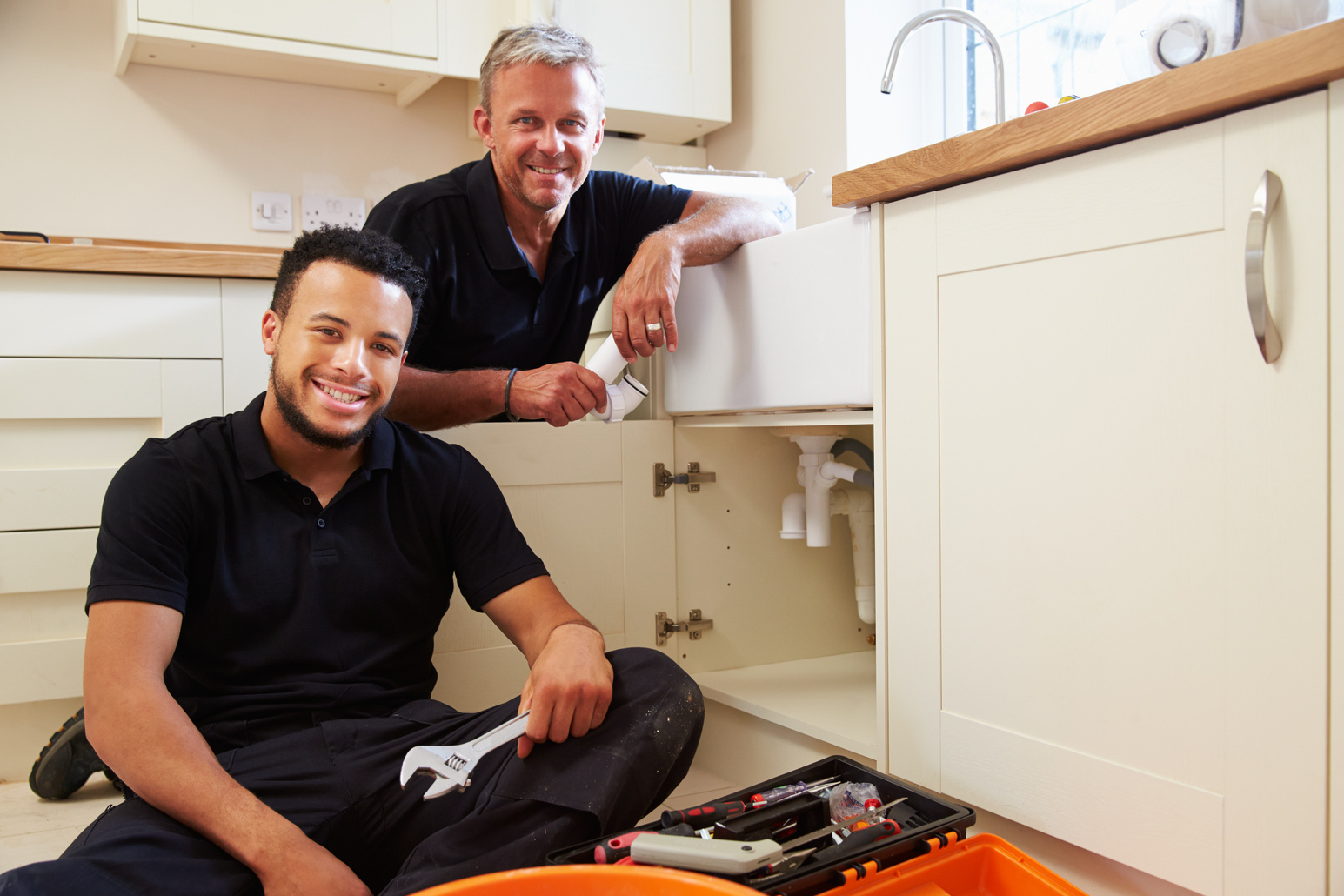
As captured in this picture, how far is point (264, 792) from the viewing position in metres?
0.89

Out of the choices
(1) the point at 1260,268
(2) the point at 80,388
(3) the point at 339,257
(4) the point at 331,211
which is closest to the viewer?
(1) the point at 1260,268

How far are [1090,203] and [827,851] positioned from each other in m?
0.60

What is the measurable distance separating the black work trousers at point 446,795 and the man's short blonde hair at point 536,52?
922 millimetres

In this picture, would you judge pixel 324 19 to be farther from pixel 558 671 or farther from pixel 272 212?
pixel 558 671

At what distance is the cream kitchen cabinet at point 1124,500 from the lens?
0.68 m

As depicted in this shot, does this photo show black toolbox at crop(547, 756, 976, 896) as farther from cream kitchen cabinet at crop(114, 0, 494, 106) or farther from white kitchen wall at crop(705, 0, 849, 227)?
cream kitchen cabinet at crop(114, 0, 494, 106)

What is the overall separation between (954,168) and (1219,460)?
367 mm

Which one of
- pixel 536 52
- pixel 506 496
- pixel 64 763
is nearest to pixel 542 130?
pixel 536 52

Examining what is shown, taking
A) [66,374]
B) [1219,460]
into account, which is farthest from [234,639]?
[1219,460]

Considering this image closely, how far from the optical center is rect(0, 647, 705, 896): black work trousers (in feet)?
2.73

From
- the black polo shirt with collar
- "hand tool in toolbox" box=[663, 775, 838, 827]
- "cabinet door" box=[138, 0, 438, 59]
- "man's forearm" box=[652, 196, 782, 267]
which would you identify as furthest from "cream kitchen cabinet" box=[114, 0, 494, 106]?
"hand tool in toolbox" box=[663, 775, 838, 827]

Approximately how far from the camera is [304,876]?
79 cm

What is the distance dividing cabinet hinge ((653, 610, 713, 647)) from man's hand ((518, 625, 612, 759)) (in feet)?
1.66

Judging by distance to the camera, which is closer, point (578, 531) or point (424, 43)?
point (578, 531)
